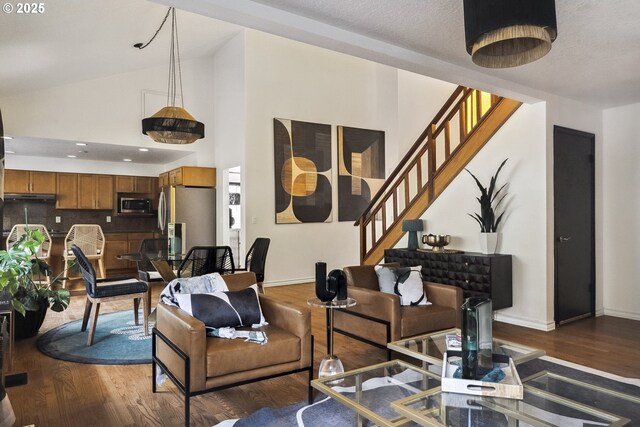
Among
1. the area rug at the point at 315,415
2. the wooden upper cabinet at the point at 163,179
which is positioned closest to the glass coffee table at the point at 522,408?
the area rug at the point at 315,415

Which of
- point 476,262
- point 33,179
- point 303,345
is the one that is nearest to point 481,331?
point 303,345

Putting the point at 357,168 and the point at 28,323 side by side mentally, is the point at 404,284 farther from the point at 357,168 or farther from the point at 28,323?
the point at 357,168

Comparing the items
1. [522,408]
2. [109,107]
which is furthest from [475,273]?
[109,107]

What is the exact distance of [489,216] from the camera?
178 inches

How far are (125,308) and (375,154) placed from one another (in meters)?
5.20

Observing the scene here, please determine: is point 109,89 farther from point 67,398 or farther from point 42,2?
point 67,398

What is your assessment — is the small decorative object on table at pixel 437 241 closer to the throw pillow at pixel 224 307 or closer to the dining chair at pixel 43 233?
the throw pillow at pixel 224 307

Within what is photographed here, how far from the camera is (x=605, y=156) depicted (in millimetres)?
4973

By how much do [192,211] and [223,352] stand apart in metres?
5.64

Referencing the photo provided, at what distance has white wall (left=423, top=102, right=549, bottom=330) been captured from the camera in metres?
4.30

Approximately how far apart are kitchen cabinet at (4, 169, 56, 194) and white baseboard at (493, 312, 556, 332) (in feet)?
27.2

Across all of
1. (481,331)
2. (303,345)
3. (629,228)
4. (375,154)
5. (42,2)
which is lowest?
(303,345)

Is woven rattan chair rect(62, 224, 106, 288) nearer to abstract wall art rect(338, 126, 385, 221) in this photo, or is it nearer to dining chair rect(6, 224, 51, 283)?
dining chair rect(6, 224, 51, 283)

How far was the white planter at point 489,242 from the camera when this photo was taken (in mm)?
4500
